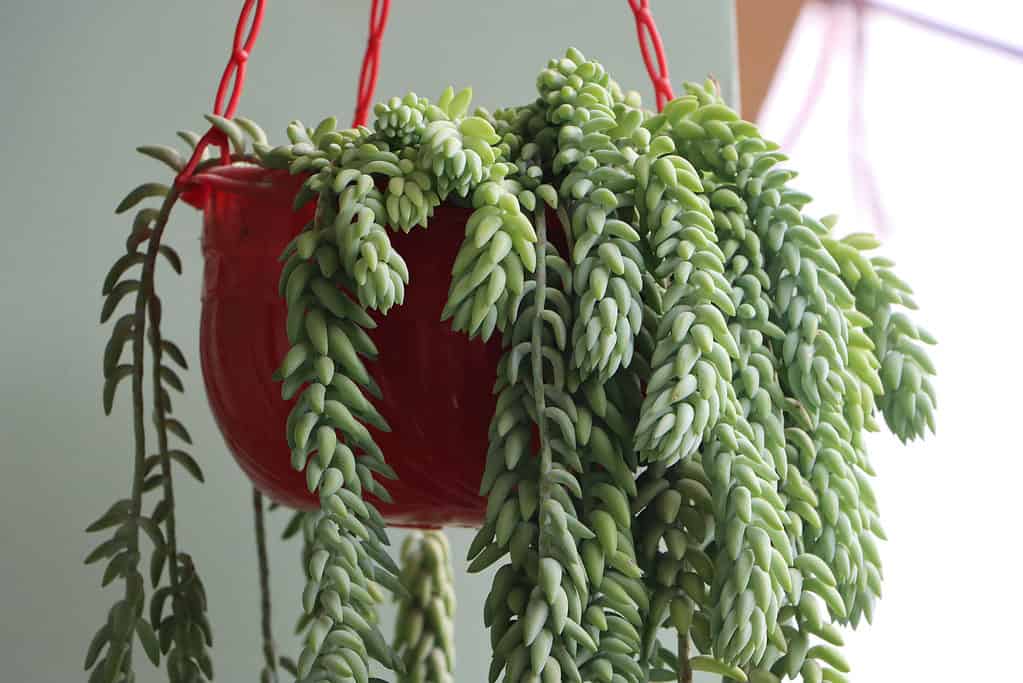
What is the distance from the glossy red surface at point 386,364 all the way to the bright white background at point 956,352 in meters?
0.76

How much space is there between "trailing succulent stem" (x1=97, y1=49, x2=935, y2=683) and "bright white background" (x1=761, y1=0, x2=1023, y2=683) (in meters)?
0.68

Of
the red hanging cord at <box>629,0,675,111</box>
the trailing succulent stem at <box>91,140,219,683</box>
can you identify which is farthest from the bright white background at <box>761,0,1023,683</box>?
the trailing succulent stem at <box>91,140,219,683</box>

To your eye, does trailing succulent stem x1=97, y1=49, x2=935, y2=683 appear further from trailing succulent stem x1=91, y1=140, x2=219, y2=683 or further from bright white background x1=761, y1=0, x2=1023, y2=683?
bright white background x1=761, y1=0, x2=1023, y2=683

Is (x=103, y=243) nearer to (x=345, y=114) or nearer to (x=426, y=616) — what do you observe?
(x=345, y=114)

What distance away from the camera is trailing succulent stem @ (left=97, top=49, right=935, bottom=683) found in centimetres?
56

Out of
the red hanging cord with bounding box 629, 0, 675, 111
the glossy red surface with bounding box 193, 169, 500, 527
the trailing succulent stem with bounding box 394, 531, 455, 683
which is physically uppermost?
the red hanging cord with bounding box 629, 0, 675, 111

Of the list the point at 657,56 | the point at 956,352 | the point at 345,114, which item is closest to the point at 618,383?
the point at 657,56

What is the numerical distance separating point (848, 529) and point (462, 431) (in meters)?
0.24

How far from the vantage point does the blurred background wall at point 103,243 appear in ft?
3.50

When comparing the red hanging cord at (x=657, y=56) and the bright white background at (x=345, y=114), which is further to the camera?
the bright white background at (x=345, y=114)

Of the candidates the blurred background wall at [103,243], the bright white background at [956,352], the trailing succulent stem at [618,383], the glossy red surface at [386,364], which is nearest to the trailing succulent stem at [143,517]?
the glossy red surface at [386,364]

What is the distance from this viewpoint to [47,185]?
1115 millimetres

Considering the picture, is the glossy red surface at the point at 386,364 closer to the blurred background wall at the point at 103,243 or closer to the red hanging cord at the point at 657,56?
the red hanging cord at the point at 657,56

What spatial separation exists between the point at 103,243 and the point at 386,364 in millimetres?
598
